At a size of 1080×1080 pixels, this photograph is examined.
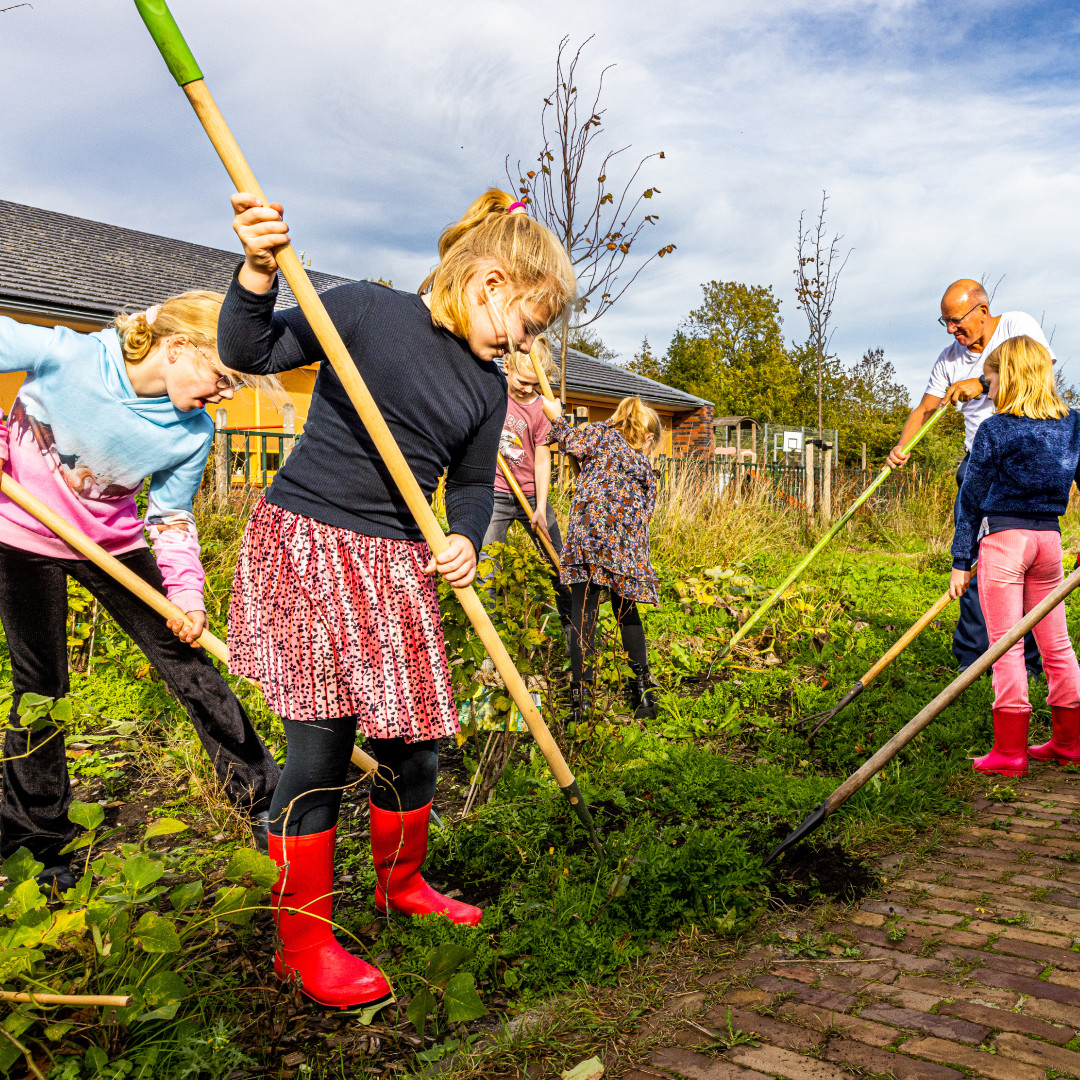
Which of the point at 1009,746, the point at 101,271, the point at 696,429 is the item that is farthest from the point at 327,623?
the point at 696,429

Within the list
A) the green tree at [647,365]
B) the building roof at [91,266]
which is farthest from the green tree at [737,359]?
the building roof at [91,266]

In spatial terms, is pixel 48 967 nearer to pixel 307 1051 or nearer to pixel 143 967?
pixel 143 967

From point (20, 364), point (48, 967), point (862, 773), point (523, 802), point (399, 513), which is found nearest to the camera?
point (48, 967)

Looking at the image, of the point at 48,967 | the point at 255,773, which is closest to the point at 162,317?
the point at 255,773

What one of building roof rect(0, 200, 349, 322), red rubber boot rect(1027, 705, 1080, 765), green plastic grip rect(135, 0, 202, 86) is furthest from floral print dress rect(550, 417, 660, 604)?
building roof rect(0, 200, 349, 322)

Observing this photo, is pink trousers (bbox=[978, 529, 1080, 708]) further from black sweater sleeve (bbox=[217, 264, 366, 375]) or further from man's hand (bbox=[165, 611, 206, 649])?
man's hand (bbox=[165, 611, 206, 649])

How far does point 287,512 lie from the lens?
6.21ft

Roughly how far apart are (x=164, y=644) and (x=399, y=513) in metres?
1.19

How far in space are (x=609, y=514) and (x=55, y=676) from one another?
2696 millimetres

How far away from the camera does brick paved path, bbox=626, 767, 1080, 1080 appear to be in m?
1.69

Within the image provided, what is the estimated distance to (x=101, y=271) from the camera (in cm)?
1586

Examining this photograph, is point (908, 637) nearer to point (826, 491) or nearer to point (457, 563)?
point (457, 563)

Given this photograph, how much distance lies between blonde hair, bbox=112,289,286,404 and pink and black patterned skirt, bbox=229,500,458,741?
684 mm

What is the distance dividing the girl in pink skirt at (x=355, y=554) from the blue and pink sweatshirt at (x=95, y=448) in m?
0.74
